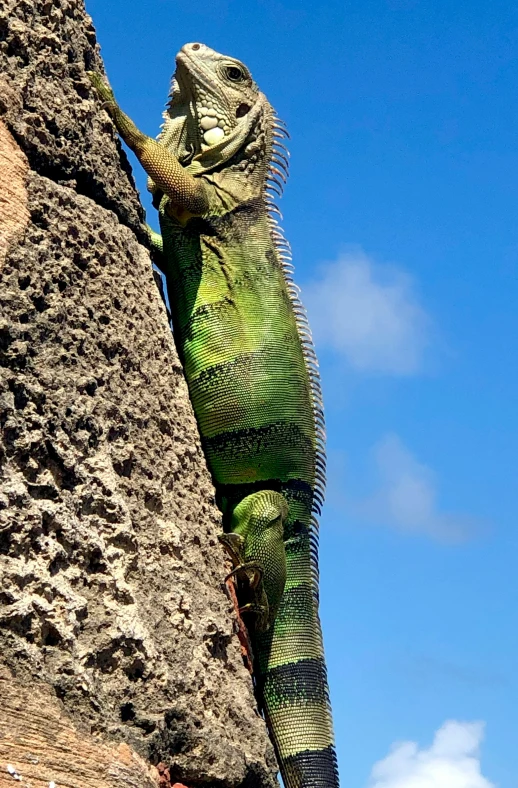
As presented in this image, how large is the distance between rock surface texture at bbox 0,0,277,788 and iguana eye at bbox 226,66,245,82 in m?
2.64

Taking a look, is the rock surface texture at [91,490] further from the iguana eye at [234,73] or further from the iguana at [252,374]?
the iguana eye at [234,73]

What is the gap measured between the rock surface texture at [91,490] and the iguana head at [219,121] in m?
2.22

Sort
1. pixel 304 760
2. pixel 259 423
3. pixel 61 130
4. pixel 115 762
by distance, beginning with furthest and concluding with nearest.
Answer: pixel 259 423, pixel 304 760, pixel 61 130, pixel 115 762

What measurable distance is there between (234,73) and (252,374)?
2669mm

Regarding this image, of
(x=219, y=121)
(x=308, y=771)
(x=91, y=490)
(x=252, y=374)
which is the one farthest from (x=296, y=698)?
(x=219, y=121)

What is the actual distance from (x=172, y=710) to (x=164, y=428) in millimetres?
1298

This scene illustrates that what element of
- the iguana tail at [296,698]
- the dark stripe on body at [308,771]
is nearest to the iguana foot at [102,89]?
the iguana tail at [296,698]

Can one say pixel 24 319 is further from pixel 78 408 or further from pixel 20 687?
pixel 20 687

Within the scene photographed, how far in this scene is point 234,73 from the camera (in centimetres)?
784

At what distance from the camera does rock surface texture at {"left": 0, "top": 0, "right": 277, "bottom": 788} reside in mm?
3416

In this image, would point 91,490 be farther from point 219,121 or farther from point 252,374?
point 219,121

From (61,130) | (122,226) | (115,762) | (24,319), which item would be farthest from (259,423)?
(115,762)

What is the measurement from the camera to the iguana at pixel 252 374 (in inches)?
226

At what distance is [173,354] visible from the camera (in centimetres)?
515
